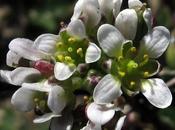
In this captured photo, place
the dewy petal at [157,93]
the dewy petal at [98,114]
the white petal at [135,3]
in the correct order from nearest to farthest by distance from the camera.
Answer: the dewy petal at [98,114] < the dewy petal at [157,93] < the white petal at [135,3]

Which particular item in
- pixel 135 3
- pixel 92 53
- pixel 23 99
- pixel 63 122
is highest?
pixel 135 3

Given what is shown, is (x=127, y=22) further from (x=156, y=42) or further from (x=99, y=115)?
(x=99, y=115)

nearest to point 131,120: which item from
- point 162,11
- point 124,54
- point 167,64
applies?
point 167,64

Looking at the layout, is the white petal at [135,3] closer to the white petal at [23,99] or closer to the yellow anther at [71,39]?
the yellow anther at [71,39]

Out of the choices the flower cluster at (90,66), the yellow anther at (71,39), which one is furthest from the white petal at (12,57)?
the yellow anther at (71,39)

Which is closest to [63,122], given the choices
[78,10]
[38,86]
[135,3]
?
[38,86]
